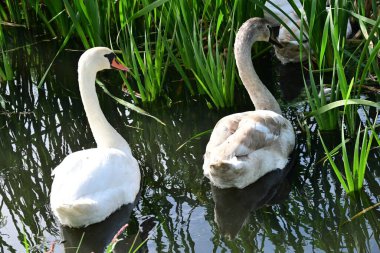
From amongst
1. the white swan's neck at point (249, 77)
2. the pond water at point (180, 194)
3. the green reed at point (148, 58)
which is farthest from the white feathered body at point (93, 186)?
the white swan's neck at point (249, 77)

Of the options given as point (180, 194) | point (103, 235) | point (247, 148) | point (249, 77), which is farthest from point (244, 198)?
point (249, 77)

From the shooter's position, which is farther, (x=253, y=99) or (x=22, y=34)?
(x=22, y=34)

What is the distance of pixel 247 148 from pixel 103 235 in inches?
52.3

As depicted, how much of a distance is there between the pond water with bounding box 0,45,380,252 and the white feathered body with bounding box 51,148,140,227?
0.14 m

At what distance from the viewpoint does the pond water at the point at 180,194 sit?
5797 millimetres

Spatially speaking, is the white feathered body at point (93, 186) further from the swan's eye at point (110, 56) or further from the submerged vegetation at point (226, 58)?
the swan's eye at point (110, 56)

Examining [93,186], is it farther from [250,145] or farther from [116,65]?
[116,65]

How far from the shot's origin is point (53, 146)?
7648 millimetres

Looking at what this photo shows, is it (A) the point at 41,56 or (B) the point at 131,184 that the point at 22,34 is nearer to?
(A) the point at 41,56

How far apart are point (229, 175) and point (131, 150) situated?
1.47 metres

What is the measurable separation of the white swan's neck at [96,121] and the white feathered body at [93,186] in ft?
1.10

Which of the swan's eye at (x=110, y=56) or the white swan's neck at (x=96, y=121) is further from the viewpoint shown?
the swan's eye at (x=110, y=56)

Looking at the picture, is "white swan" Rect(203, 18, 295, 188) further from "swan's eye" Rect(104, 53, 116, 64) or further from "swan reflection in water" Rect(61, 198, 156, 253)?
"swan's eye" Rect(104, 53, 116, 64)

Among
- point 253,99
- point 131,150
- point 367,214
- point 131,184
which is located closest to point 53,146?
point 131,150
